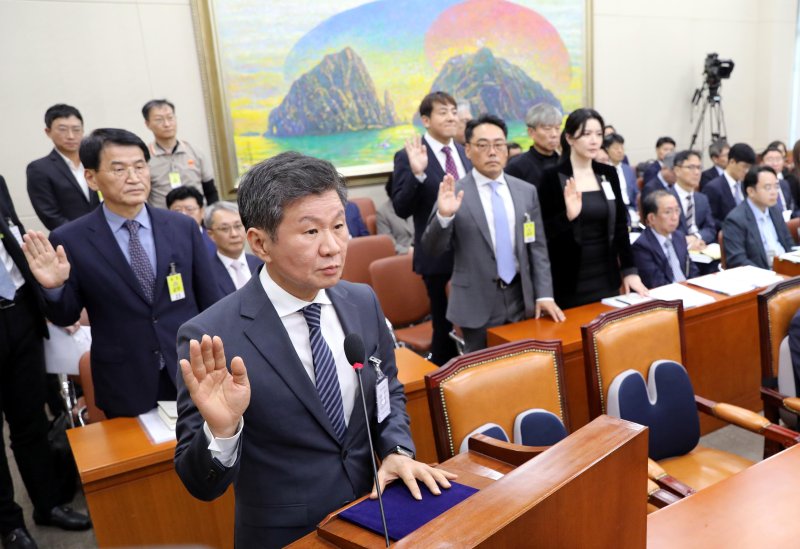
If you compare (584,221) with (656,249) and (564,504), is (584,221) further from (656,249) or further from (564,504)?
(564,504)

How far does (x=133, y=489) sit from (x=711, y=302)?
8.55 ft

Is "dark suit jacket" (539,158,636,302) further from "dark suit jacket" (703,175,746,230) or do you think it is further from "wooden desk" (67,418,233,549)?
"dark suit jacket" (703,175,746,230)

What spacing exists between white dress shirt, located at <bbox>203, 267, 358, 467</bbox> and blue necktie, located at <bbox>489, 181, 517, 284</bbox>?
1.66 m

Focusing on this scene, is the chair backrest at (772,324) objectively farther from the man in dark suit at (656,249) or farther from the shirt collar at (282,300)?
the shirt collar at (282,300)

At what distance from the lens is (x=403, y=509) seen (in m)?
1.05


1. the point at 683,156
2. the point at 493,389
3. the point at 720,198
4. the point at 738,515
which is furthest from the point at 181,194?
the point at 720,198

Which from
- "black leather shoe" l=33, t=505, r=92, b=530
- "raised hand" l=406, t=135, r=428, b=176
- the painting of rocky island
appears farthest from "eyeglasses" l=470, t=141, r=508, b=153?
the painting of rocky island

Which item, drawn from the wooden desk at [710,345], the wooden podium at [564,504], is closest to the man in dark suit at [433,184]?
the wooden desk at [710,345]

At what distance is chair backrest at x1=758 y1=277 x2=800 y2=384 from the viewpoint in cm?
233

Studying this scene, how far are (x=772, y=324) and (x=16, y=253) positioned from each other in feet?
9.72

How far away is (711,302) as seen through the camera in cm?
293

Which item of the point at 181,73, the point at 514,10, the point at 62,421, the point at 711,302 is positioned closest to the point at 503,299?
the point at 711,302

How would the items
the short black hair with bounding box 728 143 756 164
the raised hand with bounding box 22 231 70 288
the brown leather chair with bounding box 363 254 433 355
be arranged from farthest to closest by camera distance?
the short black hair with bounding box 728 143 756 164 < the brown leather chair with bounding box 363 254 433 355 < the raised hand with bounding box 22 231 70 288

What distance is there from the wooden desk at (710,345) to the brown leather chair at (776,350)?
1.64 ft
